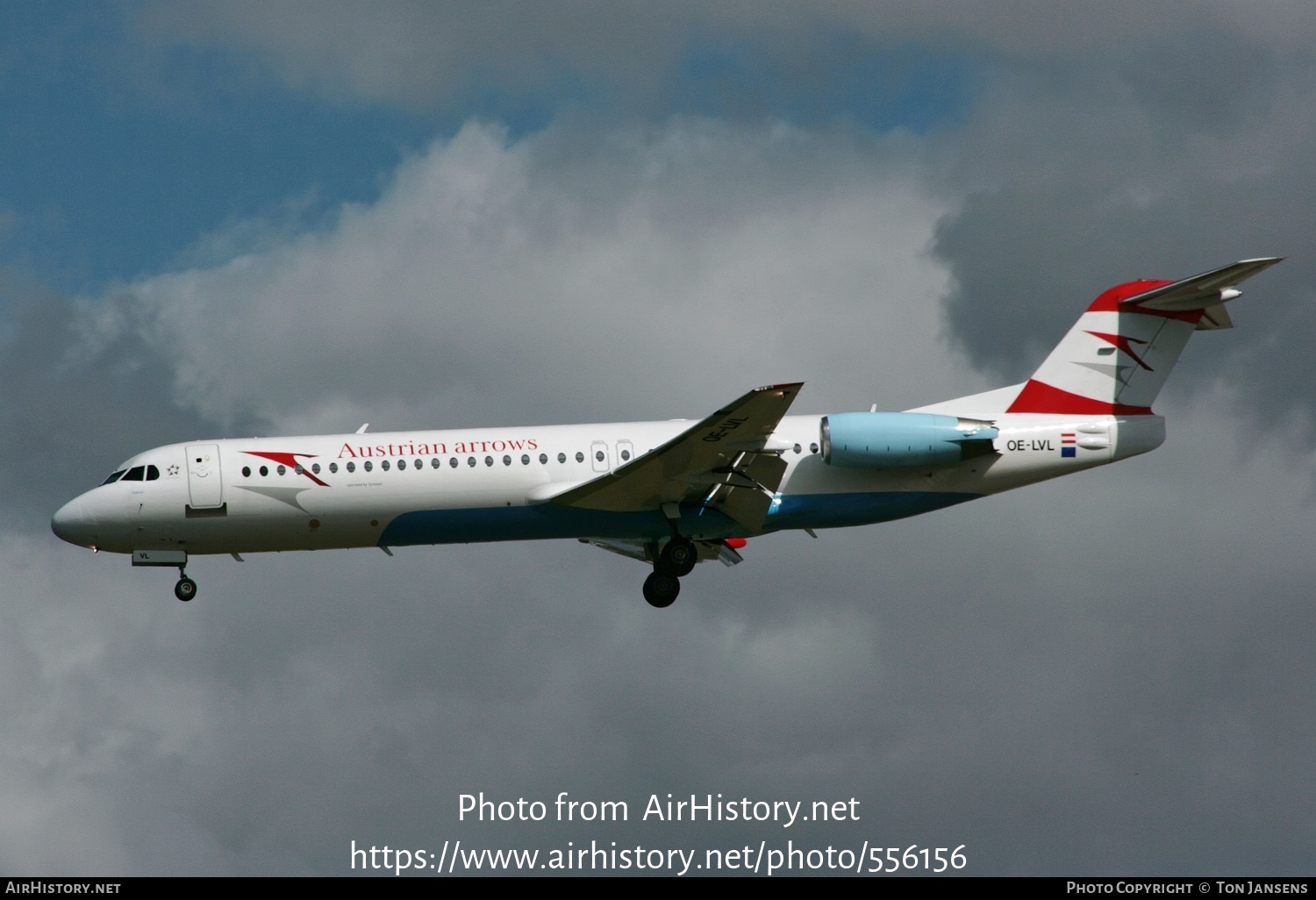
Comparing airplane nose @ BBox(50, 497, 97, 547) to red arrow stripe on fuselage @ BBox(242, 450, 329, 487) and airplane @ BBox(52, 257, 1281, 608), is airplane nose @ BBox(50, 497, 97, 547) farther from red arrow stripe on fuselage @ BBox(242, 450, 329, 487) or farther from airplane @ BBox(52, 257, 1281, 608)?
red arrow stripe on fuselage @ BBox(242, 450, 329, 487)

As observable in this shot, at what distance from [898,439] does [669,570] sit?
5.99 m

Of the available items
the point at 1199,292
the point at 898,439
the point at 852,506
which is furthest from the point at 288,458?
the point at 1199,292

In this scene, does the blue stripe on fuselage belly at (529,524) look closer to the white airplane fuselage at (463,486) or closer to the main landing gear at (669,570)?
the white airplane fuselage at (463,486)

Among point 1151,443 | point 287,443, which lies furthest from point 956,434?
point 287,443

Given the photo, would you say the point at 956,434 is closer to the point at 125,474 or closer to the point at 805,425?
the point at 805,425

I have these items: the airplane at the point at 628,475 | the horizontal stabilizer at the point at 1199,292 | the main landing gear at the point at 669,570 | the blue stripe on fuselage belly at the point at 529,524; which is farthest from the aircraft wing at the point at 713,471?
the horizontal stabilizer at the point at 1199,292

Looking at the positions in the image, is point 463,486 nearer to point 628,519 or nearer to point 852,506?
point 628,519

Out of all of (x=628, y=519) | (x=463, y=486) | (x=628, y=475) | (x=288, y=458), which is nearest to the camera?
(x=628, y=475)

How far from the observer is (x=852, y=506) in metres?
31.1

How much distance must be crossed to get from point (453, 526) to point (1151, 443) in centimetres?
1538

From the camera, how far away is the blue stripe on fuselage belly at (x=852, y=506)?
31031mm

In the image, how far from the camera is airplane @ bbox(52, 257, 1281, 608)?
3022 centimetres

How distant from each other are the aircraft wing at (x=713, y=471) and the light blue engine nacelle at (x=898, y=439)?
1.36m

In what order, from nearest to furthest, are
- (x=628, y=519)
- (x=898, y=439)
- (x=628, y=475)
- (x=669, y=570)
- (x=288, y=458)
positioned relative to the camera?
(x=628, y=475) < (x=898, y=439) < (x=288, y=458) < (x=628, y=519) < (x=669, y=570)
